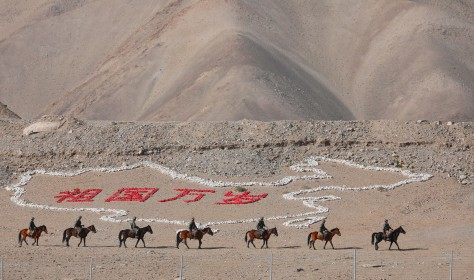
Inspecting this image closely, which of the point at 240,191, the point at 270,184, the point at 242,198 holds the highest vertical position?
the point at 270,184

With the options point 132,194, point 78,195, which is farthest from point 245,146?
point 78,195

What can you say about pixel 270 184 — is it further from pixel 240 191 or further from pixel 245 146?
pixel 245 146

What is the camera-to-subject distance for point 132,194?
233ft

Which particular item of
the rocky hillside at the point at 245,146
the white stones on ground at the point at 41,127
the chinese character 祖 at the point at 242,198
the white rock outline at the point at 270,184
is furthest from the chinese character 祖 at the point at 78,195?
the white stones on ground at the point at 41,127

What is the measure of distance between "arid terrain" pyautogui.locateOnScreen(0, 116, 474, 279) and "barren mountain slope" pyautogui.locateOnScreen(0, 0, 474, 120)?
32.9 meters

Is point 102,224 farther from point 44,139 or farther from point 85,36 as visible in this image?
point 85,36

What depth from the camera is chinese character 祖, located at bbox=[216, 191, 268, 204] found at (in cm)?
6900

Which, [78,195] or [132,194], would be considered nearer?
[132,194]

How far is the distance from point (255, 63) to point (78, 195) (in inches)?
2142

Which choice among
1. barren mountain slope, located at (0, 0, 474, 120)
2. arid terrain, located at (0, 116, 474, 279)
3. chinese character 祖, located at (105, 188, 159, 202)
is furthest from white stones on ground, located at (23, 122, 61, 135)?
barren mountain slope, located at (0, 0, 474, 120)

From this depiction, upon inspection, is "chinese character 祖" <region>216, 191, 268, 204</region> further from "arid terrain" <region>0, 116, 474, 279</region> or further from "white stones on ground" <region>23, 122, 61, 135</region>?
"white stones on ground" <region>23, 122, 61, 135</region>

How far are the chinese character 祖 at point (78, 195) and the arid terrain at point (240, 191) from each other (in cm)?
59

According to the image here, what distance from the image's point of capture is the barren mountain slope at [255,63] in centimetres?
12131

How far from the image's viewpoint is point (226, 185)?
72.2 meters
